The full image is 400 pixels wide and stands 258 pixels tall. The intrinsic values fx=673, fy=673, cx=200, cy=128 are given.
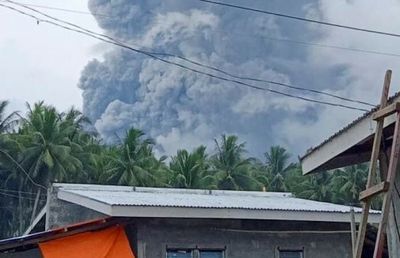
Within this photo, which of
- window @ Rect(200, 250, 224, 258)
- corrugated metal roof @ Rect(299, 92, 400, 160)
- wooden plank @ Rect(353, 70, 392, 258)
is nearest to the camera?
wooden plank @ Rect(353, 70, 392, 258)

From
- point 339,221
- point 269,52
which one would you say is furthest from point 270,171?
point 269,52

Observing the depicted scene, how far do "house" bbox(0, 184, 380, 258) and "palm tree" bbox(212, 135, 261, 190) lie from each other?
3246 cm

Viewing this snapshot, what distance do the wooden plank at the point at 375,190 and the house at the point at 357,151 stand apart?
1200 mm

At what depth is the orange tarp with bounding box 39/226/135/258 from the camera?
1127 centimetres

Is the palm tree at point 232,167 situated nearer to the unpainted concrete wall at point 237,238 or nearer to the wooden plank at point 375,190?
the unpainted concrete wall at point 237,238

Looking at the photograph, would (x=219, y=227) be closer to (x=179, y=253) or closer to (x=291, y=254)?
(x=179, y=253)

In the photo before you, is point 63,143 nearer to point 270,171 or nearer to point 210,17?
point 270,171

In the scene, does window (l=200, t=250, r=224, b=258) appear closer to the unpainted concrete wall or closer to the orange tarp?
the unpainted concrete wall

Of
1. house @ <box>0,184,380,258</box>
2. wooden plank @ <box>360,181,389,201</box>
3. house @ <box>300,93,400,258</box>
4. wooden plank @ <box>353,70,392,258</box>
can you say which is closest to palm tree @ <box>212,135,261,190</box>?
house @ <box>0,184,380,258</box>

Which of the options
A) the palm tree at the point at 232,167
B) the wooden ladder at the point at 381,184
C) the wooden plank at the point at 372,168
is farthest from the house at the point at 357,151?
the palm tree at the point at 232,167

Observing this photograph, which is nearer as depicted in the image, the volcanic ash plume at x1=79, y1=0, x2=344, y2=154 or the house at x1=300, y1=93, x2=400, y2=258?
the house at x1=300, y1=93, x2=400, y2=258

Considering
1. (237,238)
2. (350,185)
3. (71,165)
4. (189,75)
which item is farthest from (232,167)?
(189,75)

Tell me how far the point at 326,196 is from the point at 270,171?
5750mm

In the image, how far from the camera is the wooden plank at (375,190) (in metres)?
5.08
